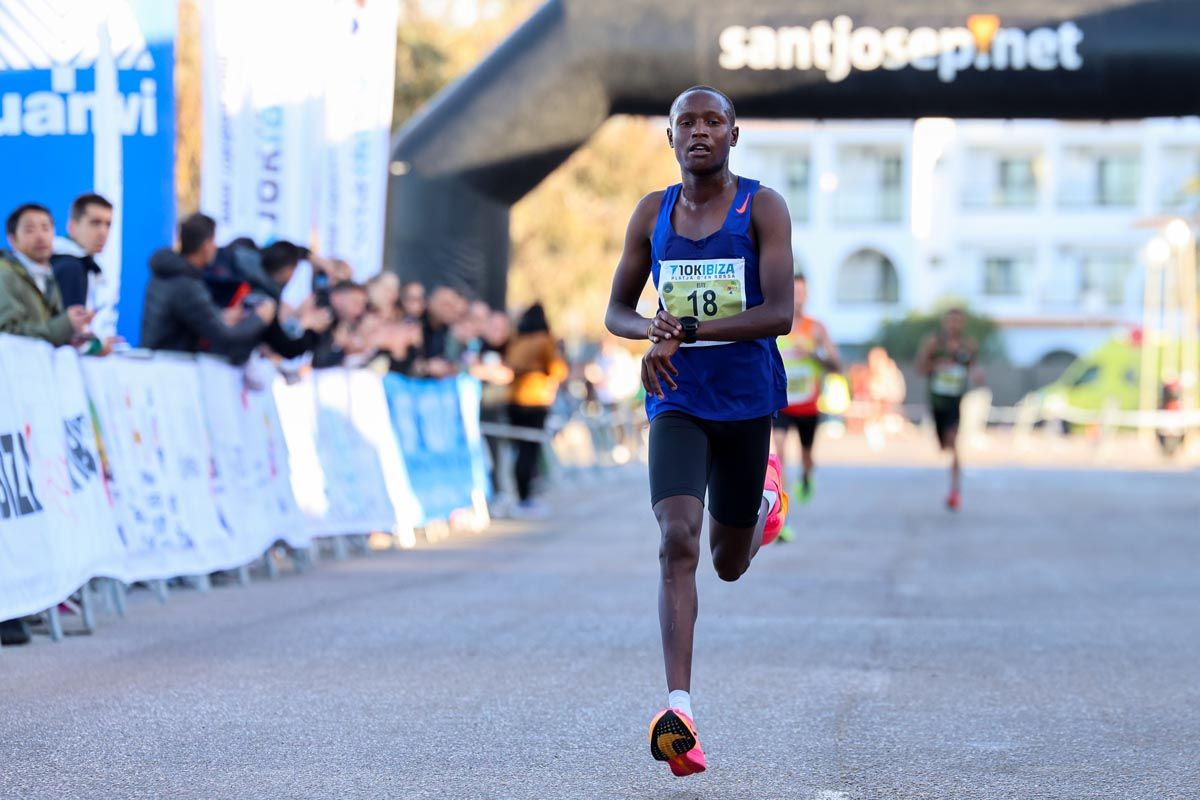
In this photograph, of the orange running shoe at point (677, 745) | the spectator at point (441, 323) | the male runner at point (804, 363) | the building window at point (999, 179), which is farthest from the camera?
the building window at point (999, 179)

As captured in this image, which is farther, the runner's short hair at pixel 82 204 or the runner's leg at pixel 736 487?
the runner's short hair at pixel 82 204

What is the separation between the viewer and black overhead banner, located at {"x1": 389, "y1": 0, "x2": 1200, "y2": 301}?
59.7 feet

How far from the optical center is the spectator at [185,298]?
1188cm

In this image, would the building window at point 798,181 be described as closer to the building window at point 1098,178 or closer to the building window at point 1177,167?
the building window at point 1098,178

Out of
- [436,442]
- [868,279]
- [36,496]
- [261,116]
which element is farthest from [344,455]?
[868,279]

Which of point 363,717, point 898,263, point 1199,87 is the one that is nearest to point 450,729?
point 363,717

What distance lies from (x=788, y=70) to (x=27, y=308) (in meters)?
10.3

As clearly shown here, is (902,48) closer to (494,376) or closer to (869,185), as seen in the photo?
(494,376)

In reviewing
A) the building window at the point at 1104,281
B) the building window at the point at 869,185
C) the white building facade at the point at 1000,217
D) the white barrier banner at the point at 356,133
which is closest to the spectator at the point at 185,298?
the white barrier banner at the point at 356,133

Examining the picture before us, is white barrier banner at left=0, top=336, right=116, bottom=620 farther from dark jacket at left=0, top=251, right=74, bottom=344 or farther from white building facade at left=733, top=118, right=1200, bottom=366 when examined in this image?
white building facade at left=733, top=118, right=1200, bottom=366

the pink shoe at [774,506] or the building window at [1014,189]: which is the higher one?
the building window at [1014,189]

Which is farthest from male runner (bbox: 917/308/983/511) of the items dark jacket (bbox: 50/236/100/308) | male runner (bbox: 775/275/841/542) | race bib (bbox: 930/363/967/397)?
dark jacket (bbox: 50/236/100/308)

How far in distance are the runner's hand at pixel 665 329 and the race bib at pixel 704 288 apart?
0.21 metres

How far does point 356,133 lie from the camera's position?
1762 centimetres
